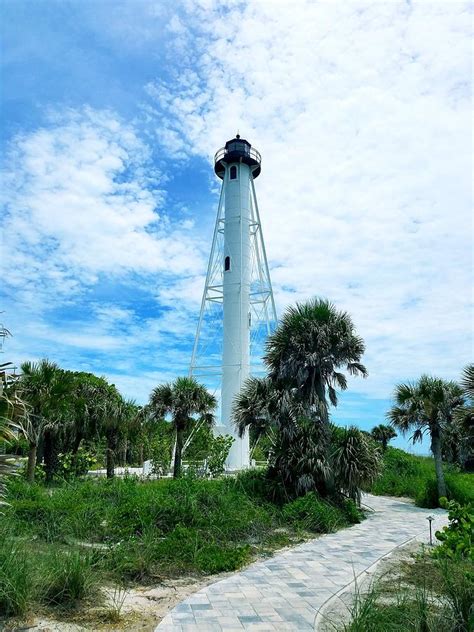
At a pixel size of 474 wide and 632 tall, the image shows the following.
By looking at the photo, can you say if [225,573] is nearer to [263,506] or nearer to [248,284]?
[263,506]

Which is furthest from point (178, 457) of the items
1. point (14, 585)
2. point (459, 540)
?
point (459, 540)

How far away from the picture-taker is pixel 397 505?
20.6m

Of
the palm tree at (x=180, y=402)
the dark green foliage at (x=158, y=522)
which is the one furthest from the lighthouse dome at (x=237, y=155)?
the dark green foliage at (x=158, y=522)

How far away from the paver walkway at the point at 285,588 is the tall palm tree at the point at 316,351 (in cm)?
482

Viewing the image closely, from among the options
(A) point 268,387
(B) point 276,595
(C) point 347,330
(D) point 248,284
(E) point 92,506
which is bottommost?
(B) point 276,595

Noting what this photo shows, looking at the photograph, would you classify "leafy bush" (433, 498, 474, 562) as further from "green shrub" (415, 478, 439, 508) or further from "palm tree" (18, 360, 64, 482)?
"palm tree" (18, 360, 64, 482)

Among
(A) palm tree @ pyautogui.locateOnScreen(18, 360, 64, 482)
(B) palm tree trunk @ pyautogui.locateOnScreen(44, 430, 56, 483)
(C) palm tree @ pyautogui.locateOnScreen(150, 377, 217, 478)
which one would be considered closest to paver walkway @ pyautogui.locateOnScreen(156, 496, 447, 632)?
(A) palm tree @ pyautogui.locateOnScreen(18, 360, 64, 482)

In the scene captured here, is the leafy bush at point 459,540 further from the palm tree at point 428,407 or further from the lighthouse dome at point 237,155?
the lighthouse dome at point 237,155

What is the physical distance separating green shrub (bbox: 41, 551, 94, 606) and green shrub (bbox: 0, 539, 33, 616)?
35cm

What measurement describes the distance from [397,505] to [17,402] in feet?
56.8

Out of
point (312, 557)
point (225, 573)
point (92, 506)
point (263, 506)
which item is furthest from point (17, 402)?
point (263, 506)

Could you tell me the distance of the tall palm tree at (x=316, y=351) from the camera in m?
16.8

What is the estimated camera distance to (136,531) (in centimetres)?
1078

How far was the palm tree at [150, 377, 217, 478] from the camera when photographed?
2650cm
